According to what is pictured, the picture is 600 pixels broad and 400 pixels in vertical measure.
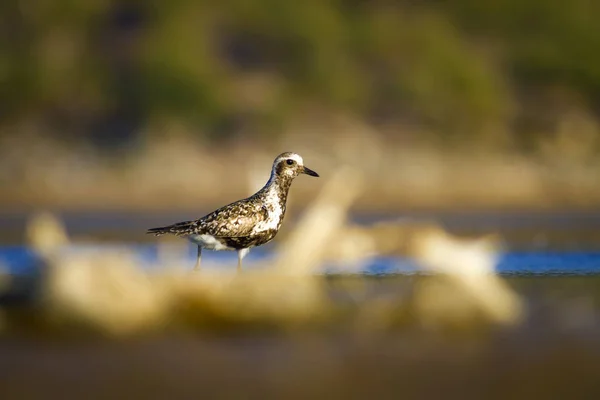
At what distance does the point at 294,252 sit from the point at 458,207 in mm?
26586

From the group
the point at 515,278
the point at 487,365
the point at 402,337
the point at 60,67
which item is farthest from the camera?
the point at 60,67

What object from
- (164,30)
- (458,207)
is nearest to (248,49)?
(164,30)

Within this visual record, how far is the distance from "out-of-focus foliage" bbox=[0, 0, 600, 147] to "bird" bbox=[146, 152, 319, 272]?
35.4 m

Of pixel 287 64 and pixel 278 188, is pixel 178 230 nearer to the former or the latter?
pixel 278 188

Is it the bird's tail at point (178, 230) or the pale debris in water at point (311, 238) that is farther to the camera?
the bird's tail at point (178, 230)

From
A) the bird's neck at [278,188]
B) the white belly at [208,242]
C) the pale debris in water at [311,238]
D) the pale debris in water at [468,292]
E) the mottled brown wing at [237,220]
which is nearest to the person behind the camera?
the pale debris in water at [468,292]

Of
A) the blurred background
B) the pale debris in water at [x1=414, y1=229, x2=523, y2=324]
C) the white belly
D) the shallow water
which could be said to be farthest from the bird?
the pale debris in water at [x1=414, y1=229, x2=523, y2=324]

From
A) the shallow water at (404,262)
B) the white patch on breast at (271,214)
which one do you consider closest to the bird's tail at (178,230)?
the shallow water at (404,262)

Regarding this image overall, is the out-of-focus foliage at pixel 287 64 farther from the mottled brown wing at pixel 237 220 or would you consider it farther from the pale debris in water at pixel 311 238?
the pale debris in water at pixel 311 238

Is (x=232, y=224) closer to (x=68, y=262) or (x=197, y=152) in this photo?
(x=68, y=262)

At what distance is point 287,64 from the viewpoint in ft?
189

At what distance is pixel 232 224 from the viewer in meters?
12.7

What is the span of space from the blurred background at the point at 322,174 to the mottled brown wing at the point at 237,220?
2.33 feet

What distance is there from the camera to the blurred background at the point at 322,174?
920cm
